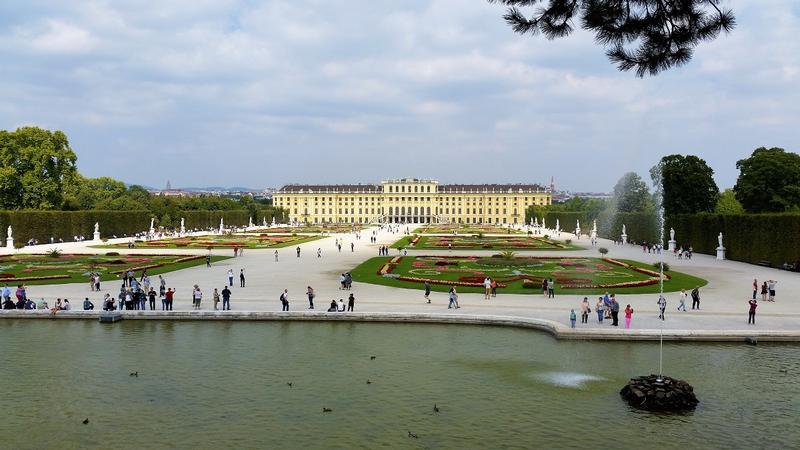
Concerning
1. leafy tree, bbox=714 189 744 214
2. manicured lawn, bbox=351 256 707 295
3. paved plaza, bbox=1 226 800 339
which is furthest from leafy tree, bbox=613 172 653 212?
paved plaza, bbox=1 226 800 339

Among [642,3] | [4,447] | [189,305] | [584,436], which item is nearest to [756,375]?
[584,436]

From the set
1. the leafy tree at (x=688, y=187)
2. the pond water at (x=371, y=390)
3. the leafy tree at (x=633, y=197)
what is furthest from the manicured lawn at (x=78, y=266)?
the leafy tree at (x=633, y=197)

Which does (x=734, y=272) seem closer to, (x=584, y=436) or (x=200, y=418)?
(x=584, y=436)

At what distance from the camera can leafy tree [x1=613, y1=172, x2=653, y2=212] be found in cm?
7606

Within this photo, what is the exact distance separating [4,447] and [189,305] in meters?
12.5

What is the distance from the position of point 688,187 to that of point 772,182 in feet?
24.1

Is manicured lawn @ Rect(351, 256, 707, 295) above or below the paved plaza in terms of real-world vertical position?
above

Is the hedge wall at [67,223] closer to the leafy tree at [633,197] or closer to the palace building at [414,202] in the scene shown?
the leafy tree at [633,197]

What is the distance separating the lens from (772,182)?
57625 millimetres

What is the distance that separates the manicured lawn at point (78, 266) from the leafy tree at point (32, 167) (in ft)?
71.0

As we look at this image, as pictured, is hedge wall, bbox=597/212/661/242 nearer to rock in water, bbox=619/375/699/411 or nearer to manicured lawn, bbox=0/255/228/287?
manicured lawn, bbox=0/255/228/287

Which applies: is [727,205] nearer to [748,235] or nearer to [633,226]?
[633,226]

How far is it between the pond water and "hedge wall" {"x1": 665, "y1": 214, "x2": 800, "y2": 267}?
24.4 m

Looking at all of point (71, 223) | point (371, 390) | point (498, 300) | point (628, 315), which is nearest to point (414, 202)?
point (71, 223)
